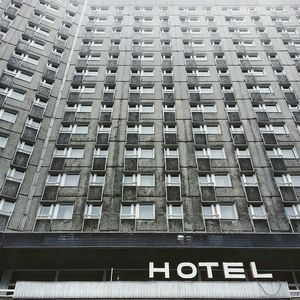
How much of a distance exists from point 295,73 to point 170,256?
24.4 meters

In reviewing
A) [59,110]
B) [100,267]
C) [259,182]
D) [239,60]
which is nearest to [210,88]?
[239,60]

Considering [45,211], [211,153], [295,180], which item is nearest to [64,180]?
[45,211]

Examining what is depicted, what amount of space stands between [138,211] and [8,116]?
14066 mm

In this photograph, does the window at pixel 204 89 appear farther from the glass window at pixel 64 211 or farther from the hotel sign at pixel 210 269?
the hotel sign at pixel 210 269

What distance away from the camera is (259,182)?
82.4 ft

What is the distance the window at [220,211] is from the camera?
23.5 m

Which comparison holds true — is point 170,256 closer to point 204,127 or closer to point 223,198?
point 223,198

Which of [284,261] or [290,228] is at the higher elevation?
[290,228]

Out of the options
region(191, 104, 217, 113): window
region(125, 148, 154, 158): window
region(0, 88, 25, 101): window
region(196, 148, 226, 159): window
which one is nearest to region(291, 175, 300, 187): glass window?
region(196, 148, 226, 159): window

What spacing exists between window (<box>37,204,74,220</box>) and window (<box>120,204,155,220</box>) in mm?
3793

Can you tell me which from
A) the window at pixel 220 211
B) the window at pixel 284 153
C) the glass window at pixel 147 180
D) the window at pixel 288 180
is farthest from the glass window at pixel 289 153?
the glass window at pixel 147 180

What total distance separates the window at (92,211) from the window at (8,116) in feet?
34.0

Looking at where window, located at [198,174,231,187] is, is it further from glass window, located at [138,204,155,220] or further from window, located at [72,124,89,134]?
window, located at [72,124,89,134]

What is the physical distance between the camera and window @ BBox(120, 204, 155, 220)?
23516 millimetres
